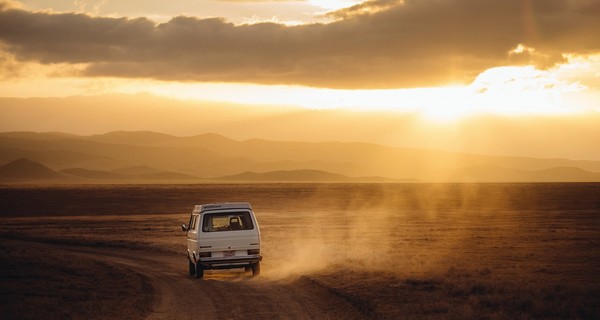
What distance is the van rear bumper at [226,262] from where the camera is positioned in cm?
2552

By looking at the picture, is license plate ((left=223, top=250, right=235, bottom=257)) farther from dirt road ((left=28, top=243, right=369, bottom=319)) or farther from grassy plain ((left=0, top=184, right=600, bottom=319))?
grassy plain ((left=0, top=184, right=600, bottom=319))

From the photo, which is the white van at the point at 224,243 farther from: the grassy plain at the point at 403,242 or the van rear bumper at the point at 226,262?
the grassy plain at the point at 403,242

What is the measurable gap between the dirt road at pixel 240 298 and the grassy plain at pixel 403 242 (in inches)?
22.7

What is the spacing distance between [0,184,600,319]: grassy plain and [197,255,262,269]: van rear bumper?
819 millimetres

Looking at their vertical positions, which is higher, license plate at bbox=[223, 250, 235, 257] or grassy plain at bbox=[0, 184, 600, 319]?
license plate at bbox=[223, 250, 235, 257]

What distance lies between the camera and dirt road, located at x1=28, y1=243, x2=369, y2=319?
1764 centimetres

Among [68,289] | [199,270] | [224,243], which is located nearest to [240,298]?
[224,243]

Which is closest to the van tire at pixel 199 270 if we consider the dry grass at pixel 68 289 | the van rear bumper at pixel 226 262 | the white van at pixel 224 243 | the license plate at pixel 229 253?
the white van at pixel 224 243

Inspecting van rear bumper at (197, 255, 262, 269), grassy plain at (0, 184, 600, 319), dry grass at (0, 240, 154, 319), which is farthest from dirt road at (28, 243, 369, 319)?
dry grass at (0, 240, 154, 319)

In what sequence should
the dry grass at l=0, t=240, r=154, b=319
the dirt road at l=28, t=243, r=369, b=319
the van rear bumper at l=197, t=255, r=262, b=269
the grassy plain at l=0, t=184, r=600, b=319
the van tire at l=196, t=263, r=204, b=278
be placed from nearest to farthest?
the dirt road at l=28, t=243, r=369, b=319
the dry grass at l=0, t=240, r=154, b=319
the grassy plain at l=0, t=184, r=600, b=319
the van rear bumper at l=197, t=255, r=262, b=269
the van tire at l=196, t=263, r=204, b=278

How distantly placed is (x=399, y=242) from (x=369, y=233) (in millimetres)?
7712

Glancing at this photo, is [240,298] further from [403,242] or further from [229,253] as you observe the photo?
[403,242]

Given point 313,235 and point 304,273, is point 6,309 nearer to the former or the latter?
point 304,273

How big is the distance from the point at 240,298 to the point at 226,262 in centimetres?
539
